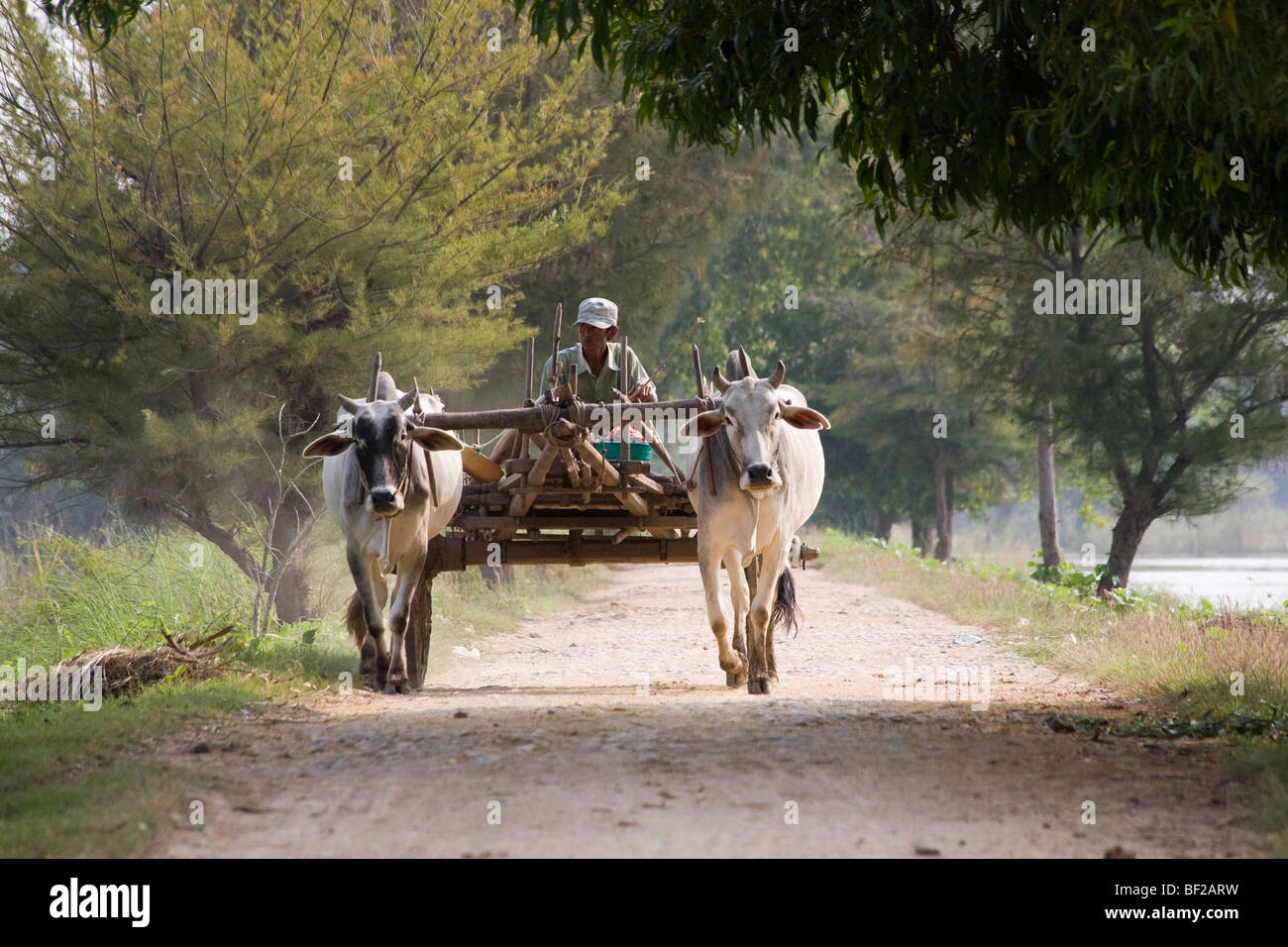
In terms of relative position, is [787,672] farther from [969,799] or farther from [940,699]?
[969,799]

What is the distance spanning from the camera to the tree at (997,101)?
541cm

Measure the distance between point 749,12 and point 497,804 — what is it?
3.89 metres

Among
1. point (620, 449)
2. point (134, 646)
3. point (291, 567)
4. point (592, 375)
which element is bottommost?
point (134, 646)

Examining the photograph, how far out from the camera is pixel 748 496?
8.30 metres

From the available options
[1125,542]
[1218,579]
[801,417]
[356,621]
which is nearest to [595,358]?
[801,417]

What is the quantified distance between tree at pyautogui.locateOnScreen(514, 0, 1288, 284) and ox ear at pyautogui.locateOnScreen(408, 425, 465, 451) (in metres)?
2.57

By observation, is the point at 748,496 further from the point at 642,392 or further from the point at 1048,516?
the point at 1048,516

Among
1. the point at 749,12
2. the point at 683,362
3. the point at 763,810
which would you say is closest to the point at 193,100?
the point at 749,12

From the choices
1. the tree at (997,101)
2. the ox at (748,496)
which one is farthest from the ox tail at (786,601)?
the tree at (997,101)

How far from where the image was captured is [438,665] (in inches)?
447

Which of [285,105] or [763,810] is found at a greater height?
[285,105]

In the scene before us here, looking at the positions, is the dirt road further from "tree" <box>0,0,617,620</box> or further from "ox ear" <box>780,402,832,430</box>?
"tree" <box>0,0,617,620</box>

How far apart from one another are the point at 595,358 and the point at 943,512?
70.4ft

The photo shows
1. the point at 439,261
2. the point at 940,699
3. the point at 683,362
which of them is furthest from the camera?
the point at 683,362
